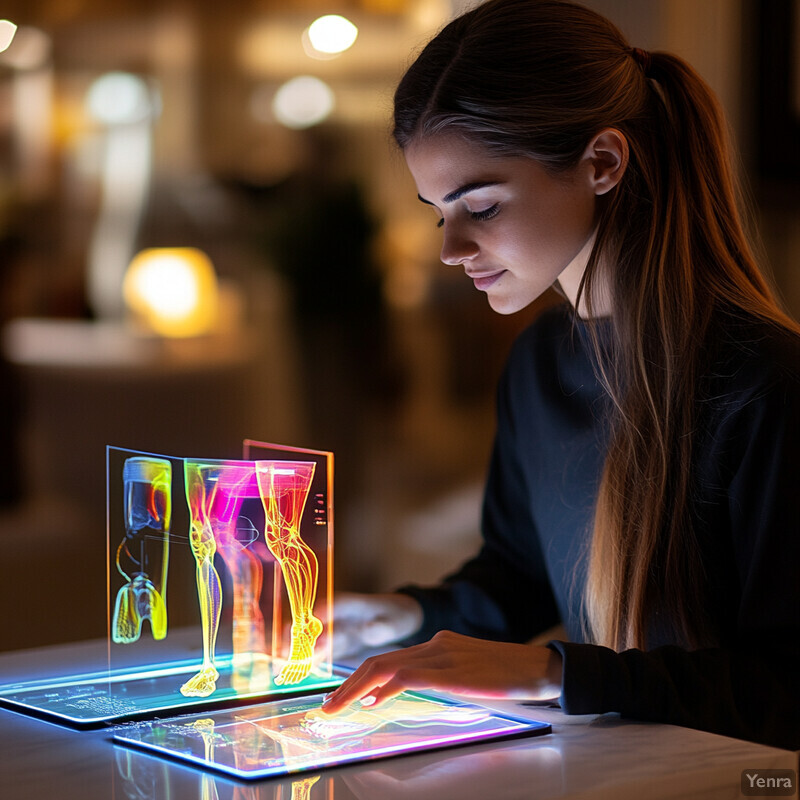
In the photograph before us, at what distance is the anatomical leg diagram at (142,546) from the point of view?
3.08 ft

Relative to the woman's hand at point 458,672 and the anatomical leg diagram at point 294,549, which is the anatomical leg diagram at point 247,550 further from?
the woman's hand at point 458,672

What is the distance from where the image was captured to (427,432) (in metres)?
3.30

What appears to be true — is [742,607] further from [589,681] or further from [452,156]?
[452,156]

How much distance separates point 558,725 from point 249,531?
30 centimetres

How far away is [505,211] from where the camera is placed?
3.50 feet

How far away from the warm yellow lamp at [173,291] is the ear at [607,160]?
2029mm

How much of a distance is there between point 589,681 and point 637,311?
39 centimetres

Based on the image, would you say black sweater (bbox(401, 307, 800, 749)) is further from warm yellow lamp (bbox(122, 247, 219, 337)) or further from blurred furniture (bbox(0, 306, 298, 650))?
warm yellow lamp (bbox(122, 247, 219, 337))

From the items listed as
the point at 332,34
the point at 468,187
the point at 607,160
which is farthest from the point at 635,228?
the point at 332,34

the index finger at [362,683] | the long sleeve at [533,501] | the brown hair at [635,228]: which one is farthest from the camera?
the long sleeve at [533,501]

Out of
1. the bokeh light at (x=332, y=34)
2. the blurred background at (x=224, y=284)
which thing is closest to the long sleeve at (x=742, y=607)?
the blurred background at (x=224, y=284)

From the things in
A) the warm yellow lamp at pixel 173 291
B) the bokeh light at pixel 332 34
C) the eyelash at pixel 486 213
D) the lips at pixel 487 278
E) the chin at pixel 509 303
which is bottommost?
the chin at pixel 509 303

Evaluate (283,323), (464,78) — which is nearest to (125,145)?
(283,323)

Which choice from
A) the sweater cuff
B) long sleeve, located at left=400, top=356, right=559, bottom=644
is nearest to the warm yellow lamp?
long sleeve, located at left=400, top=356, right=559, bottom=644
